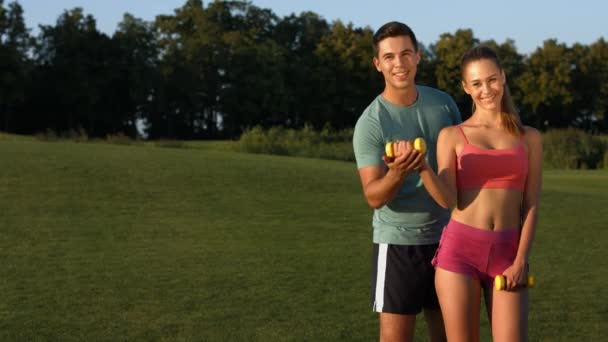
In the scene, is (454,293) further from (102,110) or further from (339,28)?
(339,28)

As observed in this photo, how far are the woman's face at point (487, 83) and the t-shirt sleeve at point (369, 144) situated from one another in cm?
53

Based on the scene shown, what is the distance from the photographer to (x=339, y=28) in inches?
3019

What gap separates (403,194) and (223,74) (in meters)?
66.6

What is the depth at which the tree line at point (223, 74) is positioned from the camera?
202ft

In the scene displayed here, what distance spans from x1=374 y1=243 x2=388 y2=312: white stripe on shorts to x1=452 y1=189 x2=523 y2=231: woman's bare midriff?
1.95ft

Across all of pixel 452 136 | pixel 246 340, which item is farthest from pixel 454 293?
pixel 246 340

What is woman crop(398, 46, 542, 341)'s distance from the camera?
3.96 metres

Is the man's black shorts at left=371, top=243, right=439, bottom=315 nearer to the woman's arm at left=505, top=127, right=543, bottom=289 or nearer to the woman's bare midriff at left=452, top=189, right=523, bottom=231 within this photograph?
the woman's bare midriff at left=452, top=189, right=523, bottom=231

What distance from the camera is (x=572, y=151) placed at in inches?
1601

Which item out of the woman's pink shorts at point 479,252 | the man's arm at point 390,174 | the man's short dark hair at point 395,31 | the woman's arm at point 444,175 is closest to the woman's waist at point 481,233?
the woman's pink shorts at point 479,252

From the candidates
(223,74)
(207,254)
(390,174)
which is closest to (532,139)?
(390,174)

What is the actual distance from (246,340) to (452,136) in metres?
3.53

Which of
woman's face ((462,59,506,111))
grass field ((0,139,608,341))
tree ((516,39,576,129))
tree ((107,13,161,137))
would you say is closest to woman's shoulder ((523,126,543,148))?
woman's face ((462,59,506,111))

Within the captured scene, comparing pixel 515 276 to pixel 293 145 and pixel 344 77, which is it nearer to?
pixel 293 145
